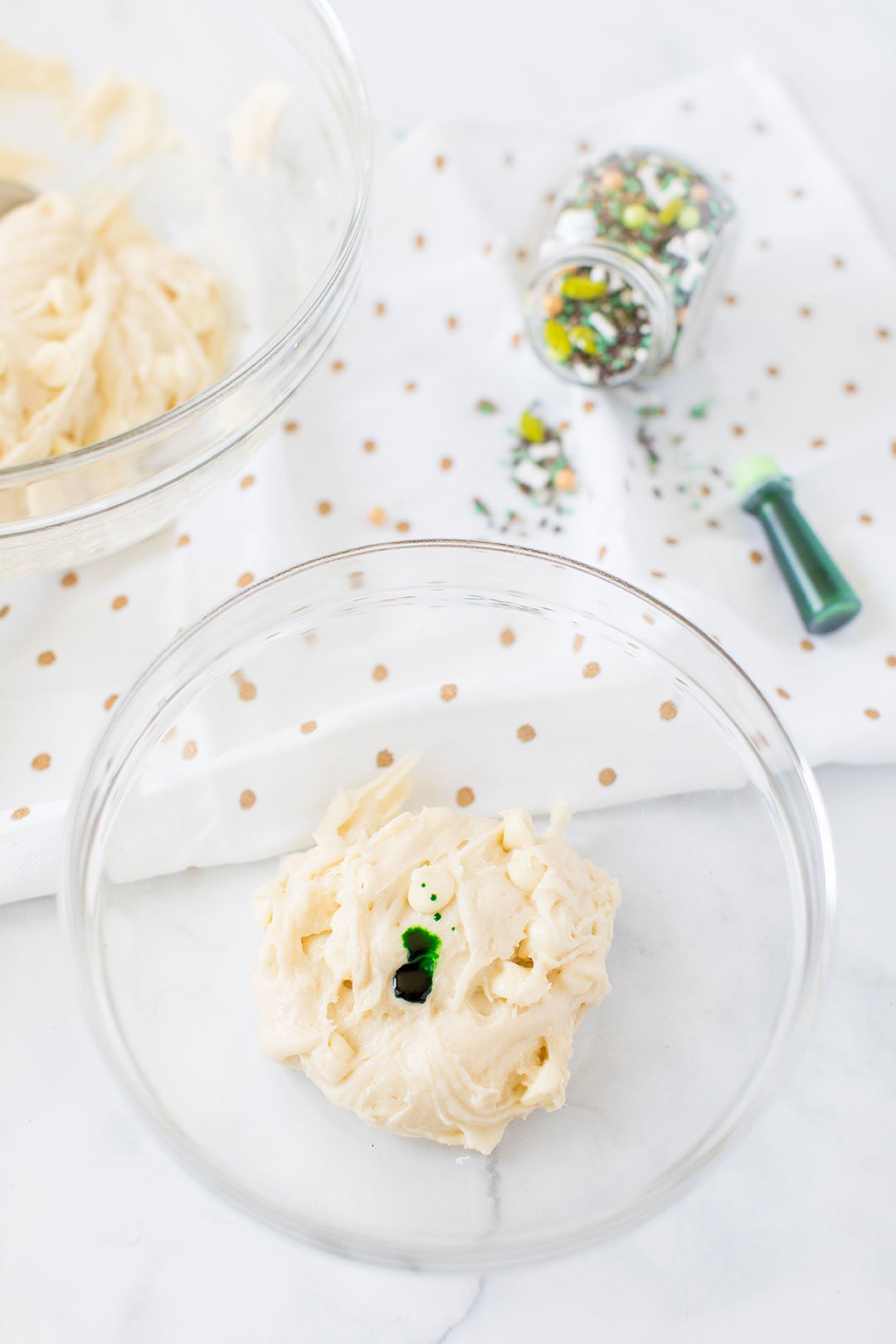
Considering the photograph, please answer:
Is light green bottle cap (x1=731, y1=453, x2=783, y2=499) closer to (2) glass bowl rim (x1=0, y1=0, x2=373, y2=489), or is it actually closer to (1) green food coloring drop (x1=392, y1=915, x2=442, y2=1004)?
(2) glass bowl rim (x1=0, y1=0, x2=373, y2=489)

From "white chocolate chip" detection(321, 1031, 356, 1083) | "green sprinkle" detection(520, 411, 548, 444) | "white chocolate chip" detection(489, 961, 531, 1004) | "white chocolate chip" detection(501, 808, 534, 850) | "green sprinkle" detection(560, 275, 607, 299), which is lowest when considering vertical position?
"white chocolate chip" detection(321, 1031, 356, 1083)

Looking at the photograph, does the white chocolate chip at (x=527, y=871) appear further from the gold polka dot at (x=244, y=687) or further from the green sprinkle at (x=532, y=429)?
the green sprinkle at (x=532, y=429)

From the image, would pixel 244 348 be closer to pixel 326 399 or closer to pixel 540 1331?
pixel 326 399

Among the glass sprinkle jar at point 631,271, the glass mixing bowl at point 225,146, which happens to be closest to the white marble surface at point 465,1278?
the glass mixing bowl at point 225,146

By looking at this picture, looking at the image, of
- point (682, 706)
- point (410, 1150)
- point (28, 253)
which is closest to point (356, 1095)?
point (410, 1150)

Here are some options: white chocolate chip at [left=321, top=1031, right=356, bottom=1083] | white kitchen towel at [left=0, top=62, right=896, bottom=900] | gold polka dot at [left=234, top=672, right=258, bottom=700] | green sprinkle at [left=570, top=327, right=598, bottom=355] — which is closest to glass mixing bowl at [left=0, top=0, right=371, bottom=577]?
white kitchen towel at [left=0, top=62, right=896, bottom=900]

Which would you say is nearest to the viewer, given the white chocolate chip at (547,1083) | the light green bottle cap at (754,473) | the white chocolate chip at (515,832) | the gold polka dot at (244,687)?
the white chocolate chip at (547,1083)

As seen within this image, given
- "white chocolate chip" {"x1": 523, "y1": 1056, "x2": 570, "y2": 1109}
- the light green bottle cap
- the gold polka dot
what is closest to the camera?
"white chocolate chip" {"x1": 523, "y1": 1056, "x2": 570, "y2": 1109}
